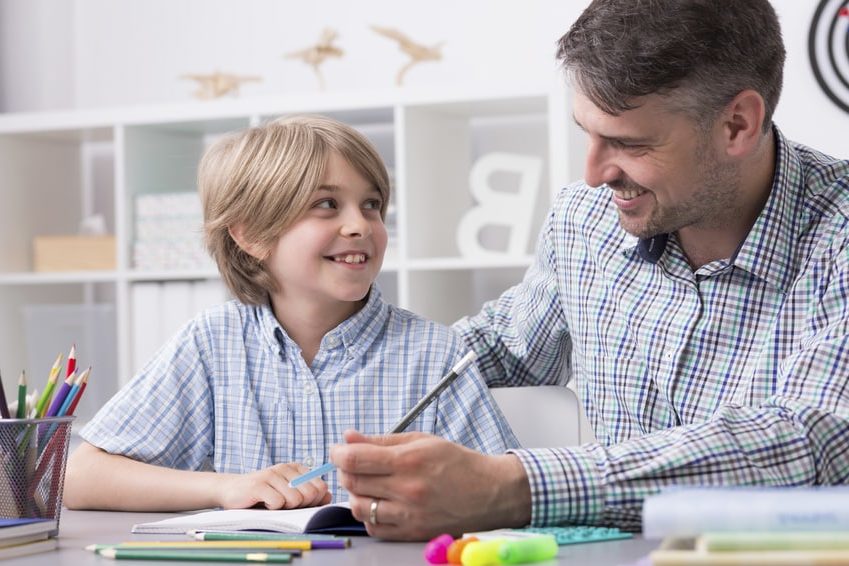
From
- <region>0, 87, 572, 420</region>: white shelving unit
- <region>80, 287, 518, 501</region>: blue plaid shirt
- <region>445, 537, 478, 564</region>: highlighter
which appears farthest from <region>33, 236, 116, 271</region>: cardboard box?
<region>445, 537, 478, 564</region>: highlighter

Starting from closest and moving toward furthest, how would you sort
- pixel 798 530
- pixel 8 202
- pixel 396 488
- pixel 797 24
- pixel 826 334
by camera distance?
pixel 798 530, pixel 396 488, pixel 826 334, pixel 797 24, pixel 8 202

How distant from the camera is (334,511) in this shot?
109 cm

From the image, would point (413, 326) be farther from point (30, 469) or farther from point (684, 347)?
point (30, 469)

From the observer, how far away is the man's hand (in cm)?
101

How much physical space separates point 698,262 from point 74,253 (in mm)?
2271

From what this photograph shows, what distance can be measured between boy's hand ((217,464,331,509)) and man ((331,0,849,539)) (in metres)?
0.28

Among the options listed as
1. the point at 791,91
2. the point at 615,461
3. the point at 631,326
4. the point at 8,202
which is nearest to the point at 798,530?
the point at 615,461

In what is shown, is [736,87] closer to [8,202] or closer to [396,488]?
[396,488]

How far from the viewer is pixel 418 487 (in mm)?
1005

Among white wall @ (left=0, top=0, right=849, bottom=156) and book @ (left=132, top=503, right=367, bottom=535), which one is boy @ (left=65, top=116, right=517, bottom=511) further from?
white wall @ (left=0, top=0, right=849, bottom=156)

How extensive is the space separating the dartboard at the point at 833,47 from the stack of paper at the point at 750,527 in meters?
2.22

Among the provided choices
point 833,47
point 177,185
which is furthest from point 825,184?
point 177,185

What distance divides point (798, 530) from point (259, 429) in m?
0.90

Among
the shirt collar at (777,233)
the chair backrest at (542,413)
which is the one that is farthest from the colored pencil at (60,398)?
the shirt collar at (777,233)
